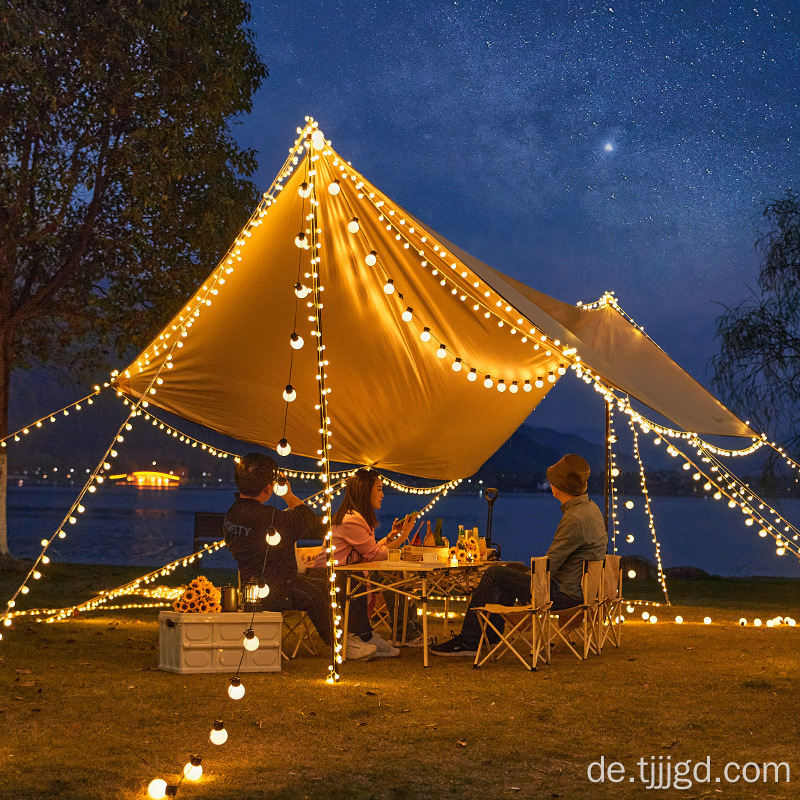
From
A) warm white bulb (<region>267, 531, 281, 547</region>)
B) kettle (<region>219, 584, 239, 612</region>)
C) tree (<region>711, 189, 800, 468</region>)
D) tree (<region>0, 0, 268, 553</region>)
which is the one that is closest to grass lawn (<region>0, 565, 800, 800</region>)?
kettle (<region>219, 584, 239, 612</region>)

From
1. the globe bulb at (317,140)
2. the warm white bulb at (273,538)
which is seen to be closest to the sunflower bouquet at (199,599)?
the warm white bulb at (273,538)

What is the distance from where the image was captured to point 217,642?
5242 mm

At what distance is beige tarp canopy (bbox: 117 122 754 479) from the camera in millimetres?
5598

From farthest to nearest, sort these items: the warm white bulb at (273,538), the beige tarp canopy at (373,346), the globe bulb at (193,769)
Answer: the beige tarp canopy at (373,346) → the warm white bulb at (273,538) → the globe bulb at (193,769)

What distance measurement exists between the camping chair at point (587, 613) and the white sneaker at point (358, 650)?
3.77ft

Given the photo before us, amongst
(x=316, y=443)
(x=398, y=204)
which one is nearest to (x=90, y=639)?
(x=316, y=443)

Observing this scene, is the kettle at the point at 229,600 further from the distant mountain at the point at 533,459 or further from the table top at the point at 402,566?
the distant mountain at the point at 533,459

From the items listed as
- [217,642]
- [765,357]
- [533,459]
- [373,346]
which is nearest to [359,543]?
[217,642]

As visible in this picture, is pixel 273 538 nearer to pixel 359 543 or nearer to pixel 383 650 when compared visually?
pixel 359 543

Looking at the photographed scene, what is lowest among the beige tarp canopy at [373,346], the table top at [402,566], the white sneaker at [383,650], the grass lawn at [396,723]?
the grass lawn at [396,723]

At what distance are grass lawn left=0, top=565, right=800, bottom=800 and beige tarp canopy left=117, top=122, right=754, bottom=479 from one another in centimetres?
167

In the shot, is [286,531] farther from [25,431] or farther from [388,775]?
[388,775]

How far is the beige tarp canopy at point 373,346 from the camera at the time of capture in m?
5.60

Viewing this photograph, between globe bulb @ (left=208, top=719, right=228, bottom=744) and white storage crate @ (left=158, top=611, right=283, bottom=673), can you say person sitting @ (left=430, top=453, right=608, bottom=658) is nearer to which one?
white storage crate @ (left=158, top=611, right=283, bottom=673)
